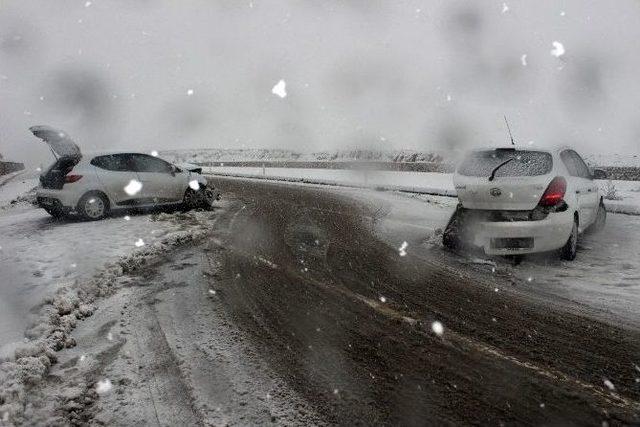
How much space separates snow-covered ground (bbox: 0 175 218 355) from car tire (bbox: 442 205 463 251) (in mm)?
5090

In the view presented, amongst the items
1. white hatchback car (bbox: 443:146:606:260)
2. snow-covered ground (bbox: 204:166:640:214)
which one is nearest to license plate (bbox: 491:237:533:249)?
white hatchback car (bbox: 443:146:606:260)

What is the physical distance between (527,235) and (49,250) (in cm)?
758

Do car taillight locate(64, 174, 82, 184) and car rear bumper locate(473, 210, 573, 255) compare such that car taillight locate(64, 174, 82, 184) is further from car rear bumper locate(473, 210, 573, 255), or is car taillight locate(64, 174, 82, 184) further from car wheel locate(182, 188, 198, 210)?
car rear bumper locate(473, 210, 573, 255)

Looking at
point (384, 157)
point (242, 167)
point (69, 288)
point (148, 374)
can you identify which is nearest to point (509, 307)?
point (148, 374)

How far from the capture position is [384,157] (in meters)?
34.3

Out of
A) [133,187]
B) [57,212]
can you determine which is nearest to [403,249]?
[133,187]

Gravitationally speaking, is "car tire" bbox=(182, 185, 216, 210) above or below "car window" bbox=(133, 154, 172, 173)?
below

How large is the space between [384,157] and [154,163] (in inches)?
988

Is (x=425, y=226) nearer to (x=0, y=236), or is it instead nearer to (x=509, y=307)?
(x=509, y=307)

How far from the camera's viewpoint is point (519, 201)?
234 inches

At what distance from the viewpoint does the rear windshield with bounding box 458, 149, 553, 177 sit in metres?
6.04

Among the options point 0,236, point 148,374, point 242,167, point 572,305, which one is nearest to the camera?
point 148,374

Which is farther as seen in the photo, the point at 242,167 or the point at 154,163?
the point at 242,167

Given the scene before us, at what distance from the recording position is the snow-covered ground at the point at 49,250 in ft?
15.2
